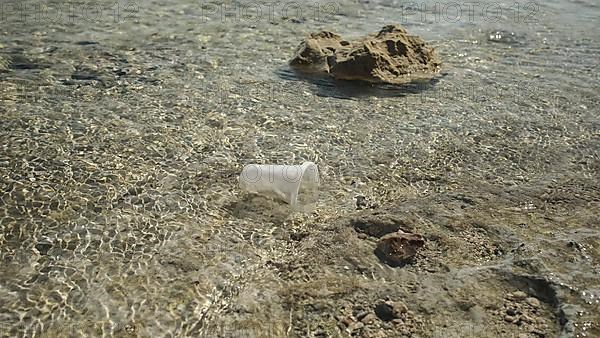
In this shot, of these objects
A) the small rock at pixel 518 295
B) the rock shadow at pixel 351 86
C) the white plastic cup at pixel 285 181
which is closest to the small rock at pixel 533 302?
the small rock at pixel 518 295

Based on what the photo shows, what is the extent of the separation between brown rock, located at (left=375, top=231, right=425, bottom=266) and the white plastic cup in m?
0.78

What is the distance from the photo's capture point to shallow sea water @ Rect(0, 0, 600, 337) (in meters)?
2.96

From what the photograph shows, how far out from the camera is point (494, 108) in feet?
18.8

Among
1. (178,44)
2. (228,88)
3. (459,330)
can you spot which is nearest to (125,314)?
(459,330)

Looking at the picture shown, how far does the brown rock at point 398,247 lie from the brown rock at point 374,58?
3.31 meters

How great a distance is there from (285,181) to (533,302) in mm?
1853

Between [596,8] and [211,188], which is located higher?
[596,8]

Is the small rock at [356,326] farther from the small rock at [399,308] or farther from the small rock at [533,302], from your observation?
the small rock at [533,302]

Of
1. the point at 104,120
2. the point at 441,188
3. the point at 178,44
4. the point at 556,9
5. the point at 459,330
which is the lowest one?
the point at 459,330

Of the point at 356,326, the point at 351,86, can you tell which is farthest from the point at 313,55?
the point at 356,326

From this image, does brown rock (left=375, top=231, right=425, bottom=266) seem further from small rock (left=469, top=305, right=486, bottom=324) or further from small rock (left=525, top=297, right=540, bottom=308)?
small rock (left=525, top=297, right=540, bottom=308)

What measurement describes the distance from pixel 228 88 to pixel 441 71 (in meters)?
2.78

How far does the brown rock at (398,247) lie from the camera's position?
130 inches

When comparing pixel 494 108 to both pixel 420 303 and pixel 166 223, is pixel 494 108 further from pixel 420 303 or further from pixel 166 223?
pixel 166 223
